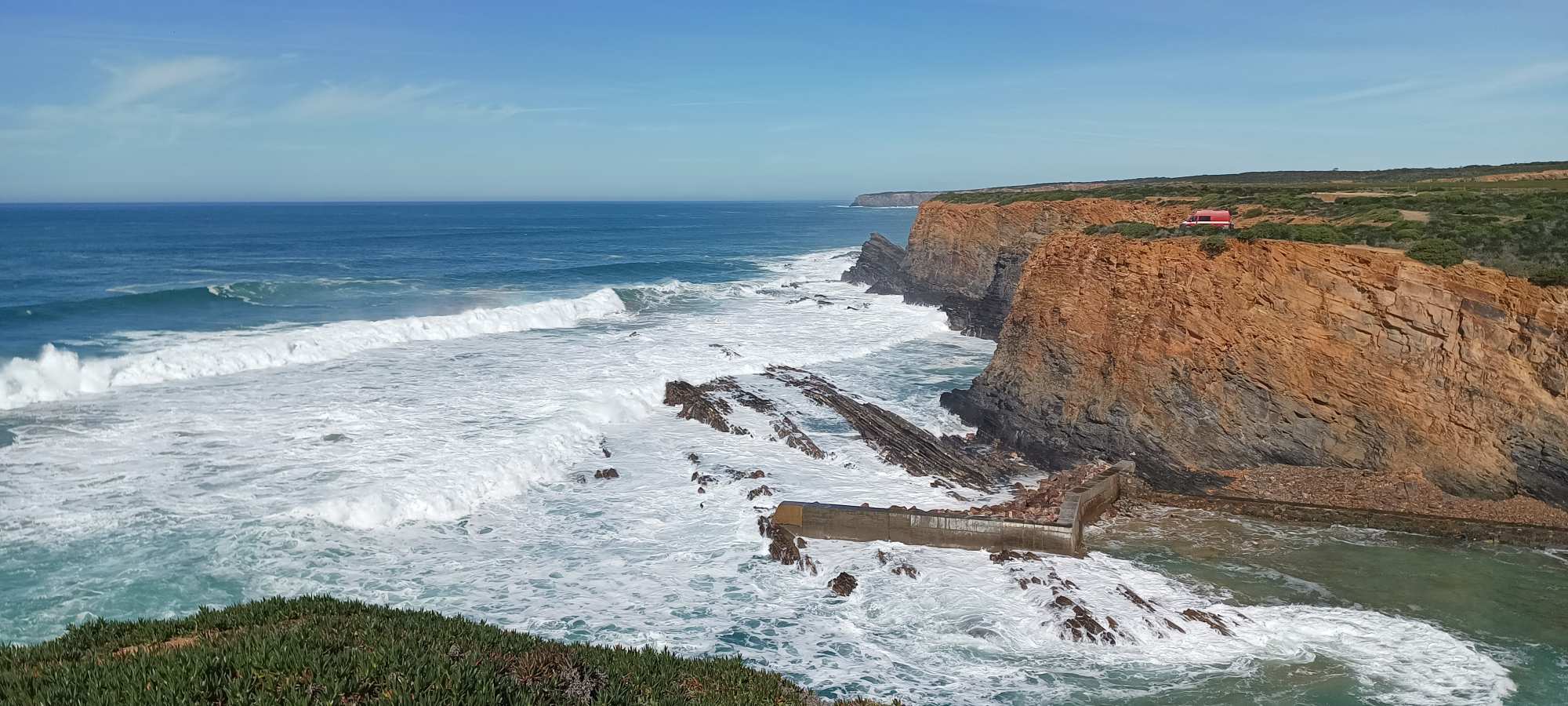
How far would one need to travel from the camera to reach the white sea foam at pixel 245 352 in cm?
2531

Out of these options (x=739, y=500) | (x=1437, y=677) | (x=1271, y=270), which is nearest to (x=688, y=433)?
(x=739, y=500)

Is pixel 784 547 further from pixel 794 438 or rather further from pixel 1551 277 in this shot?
pixel 1551 277

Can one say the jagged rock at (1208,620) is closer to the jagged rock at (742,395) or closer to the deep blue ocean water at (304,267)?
the jagged rock at (742,395)

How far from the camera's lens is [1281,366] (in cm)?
1920

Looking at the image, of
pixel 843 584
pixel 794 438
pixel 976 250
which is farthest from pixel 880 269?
pixel 843 584

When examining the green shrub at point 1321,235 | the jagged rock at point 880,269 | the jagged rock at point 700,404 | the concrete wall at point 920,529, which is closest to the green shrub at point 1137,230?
the green shrub at point 1321,235

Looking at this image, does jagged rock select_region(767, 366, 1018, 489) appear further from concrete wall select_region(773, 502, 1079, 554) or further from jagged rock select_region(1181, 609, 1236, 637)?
jagged rock select_region(1181, 609, 1236, 637)

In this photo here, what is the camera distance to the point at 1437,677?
11523mm

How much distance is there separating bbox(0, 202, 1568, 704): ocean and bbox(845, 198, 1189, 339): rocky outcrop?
7464 mm

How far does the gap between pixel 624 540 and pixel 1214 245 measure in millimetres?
14344

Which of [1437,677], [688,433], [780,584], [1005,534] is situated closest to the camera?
[1437,677]

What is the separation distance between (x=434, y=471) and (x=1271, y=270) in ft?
58.6

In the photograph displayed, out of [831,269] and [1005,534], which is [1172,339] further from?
[831,269]

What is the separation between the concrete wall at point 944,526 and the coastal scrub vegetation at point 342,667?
7.10 meters
